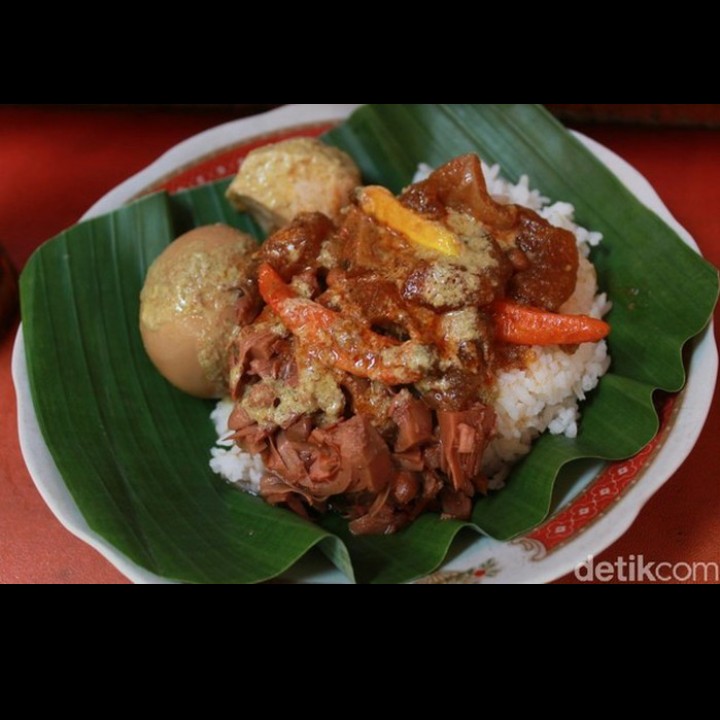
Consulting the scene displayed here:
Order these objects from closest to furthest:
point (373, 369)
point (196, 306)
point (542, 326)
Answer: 1. point (373, 369)
2. point (542, 326)
3. point (196, 306)

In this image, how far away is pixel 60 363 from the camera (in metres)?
3.68

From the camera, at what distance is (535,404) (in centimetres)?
334

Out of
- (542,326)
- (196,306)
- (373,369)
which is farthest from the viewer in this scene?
(196,306)

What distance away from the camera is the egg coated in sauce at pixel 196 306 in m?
3.54

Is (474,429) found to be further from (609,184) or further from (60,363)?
(60,363)

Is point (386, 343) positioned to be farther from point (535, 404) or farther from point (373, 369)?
point (535, 404)
